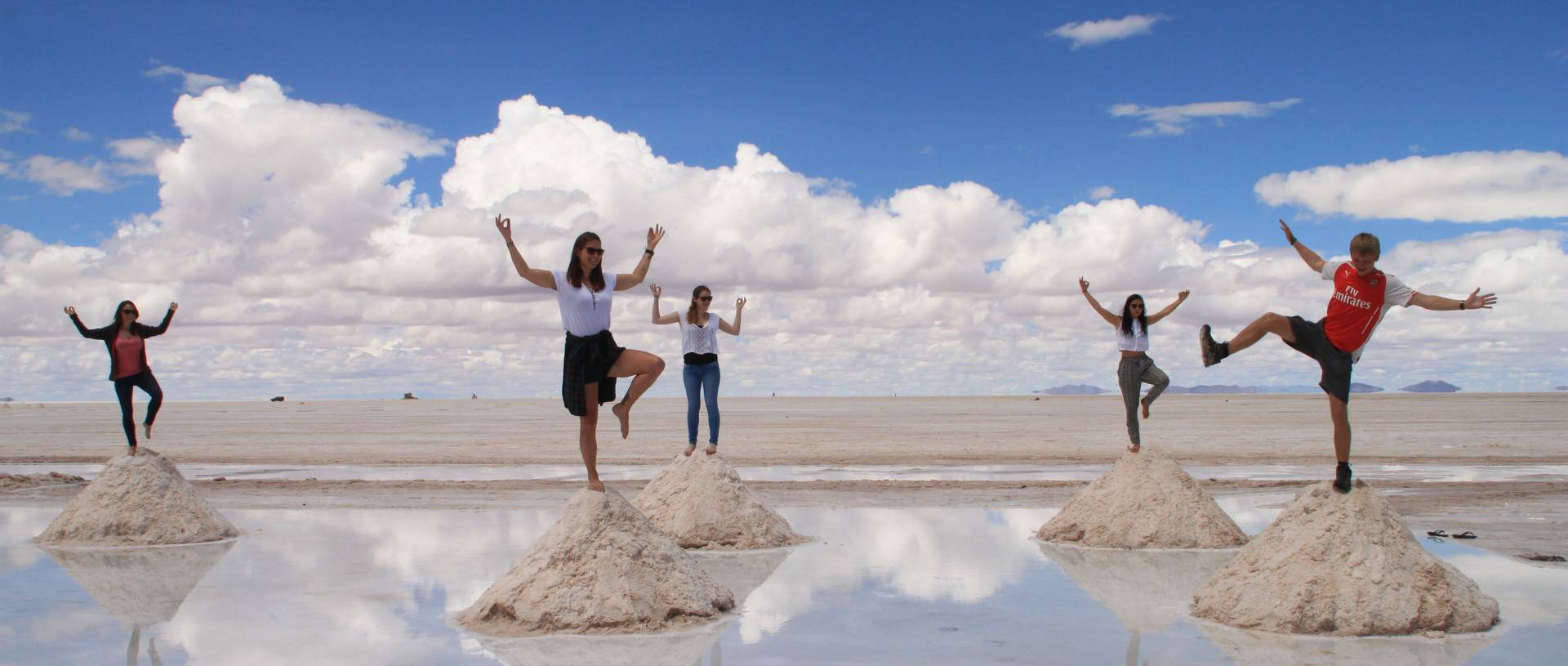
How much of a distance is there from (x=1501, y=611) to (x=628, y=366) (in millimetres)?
5718

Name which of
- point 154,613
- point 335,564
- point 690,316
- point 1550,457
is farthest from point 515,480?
point 1550,457

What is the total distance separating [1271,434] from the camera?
3447 cm

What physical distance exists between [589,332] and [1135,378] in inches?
245

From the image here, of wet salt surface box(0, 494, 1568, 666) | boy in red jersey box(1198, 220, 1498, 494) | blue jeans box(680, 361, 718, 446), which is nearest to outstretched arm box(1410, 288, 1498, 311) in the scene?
boy in red jersey box(1198, 220, 1498, 494)

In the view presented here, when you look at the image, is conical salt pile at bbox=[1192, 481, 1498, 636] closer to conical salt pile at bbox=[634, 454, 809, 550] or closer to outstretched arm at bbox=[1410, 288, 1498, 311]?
outstretched arm at bbox=[1410, 288, 1498, 311]

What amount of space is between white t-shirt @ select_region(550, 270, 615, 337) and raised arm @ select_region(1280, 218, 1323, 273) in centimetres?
456

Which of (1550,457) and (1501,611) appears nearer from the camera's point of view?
(1501,611)

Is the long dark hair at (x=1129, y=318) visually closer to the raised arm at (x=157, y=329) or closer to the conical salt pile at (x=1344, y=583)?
the conical salt pile at (x=1344, y=583)

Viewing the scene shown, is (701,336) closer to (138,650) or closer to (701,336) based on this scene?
(701,336)

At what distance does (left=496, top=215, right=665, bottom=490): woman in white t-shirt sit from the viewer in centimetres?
716

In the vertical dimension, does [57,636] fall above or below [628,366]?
below

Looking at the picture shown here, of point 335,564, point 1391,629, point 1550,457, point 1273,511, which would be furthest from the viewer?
point 1550,457

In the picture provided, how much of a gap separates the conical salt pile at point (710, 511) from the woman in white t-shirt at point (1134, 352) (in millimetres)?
3564

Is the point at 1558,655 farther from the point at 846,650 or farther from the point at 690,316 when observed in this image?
the point at 690,316
